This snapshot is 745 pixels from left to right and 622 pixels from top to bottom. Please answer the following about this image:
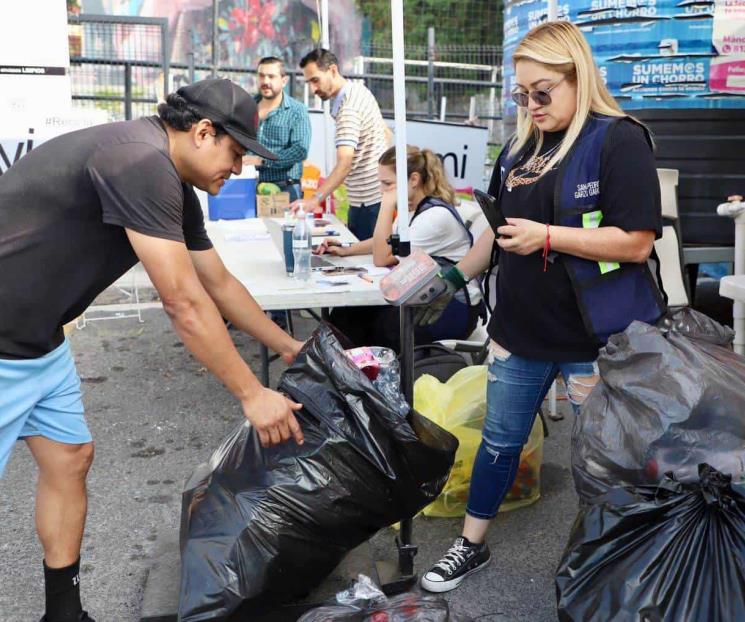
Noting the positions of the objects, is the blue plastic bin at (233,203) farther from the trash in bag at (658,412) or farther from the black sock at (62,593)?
the trash in bag at (658,412)

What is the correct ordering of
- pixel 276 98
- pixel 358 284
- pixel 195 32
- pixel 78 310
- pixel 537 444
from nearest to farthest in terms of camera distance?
pixel 78 310
pixel 537 444
pixel 358 284
pixel 276 98
pixel 195 32

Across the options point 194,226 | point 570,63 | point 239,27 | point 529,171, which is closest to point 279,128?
point 194,226

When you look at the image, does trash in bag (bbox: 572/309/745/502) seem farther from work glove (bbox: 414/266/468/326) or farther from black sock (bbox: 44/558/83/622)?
black sock (bbox: 44/558/83/622)

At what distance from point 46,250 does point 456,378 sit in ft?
5.51

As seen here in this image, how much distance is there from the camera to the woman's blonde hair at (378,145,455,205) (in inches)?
169

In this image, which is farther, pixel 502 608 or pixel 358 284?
pixel 358 284

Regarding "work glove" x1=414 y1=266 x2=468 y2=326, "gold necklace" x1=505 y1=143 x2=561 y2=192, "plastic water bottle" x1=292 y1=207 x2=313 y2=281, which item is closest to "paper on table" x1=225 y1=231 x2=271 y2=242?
"plastic water bottle" x1=292 y1=207 x2=313 y2=281

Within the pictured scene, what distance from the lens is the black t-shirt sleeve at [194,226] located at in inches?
99.3

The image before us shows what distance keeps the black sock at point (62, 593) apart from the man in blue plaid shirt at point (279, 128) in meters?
4.59

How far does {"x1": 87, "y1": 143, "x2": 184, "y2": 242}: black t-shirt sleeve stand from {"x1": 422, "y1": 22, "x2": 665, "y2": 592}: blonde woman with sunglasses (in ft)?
2.85

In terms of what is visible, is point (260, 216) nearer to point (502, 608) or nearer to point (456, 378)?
point (456, 378)

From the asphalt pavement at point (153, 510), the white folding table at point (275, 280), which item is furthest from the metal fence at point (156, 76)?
the asphalt pavement at point (153, 510)

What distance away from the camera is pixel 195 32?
1789 cm

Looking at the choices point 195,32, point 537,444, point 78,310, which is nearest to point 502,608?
point 537,444
